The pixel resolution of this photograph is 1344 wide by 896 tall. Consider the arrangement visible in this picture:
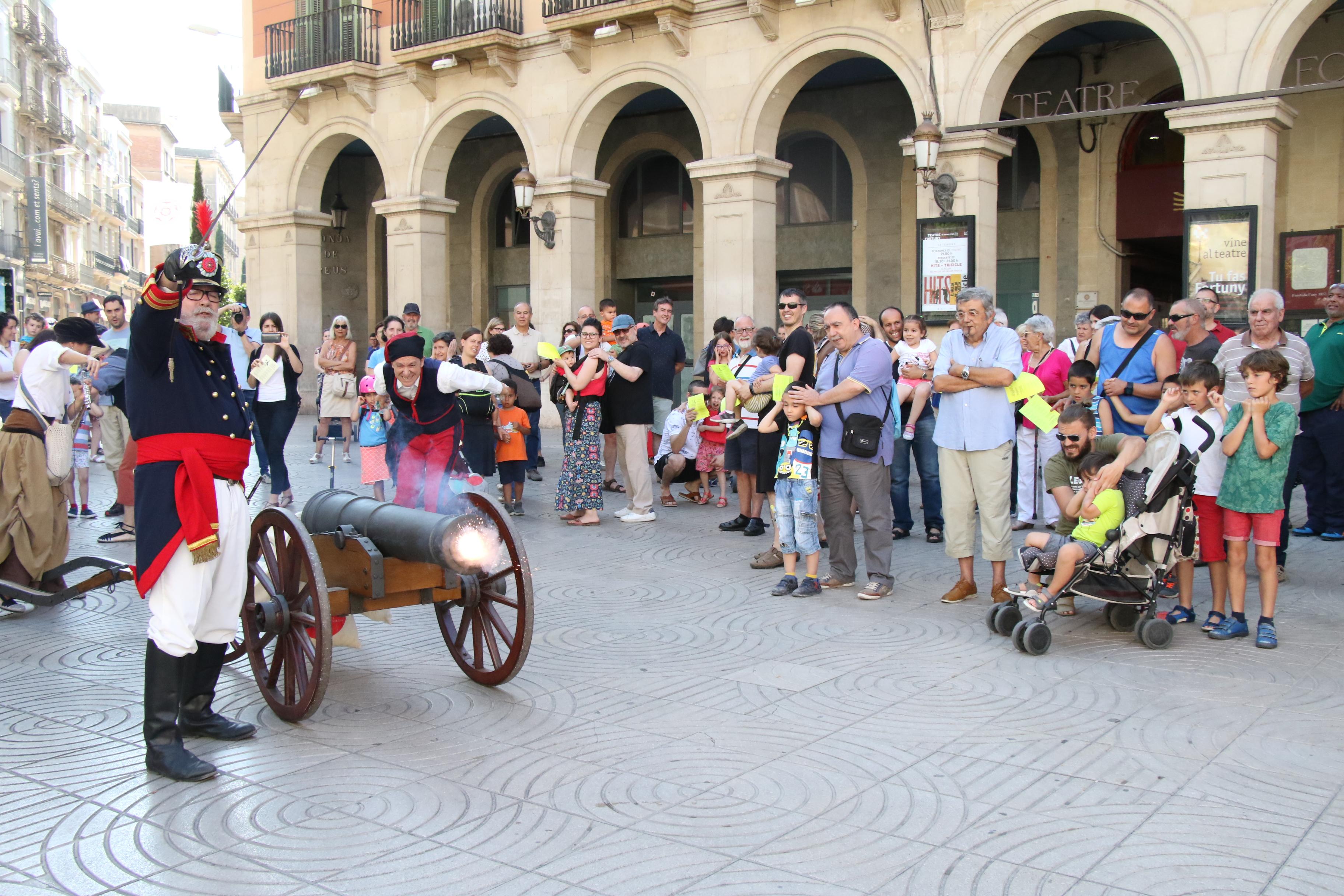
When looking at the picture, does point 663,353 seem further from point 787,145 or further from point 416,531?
point 787,145

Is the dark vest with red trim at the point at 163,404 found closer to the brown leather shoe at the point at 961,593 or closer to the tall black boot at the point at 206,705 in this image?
the tall black boot at the point at 206,705

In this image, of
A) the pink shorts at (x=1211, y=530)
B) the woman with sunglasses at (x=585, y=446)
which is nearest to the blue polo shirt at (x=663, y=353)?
the woman with sunglasses at (x=585, y=446)

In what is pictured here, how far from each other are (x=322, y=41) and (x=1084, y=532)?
774 inches

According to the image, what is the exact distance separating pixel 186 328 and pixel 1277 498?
5.45 metres

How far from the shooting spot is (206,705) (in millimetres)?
4809

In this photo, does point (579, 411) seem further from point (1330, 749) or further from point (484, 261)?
point (484, 261)

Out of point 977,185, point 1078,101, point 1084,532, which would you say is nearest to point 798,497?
point 1084,532

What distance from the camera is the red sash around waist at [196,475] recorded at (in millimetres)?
4480

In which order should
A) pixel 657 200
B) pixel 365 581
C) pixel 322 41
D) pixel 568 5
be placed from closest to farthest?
1. pixel 365 581
2. pixel 568 5
3. pixel 322 41
4. pixel 657 200

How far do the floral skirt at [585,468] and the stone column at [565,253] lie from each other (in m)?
8.55

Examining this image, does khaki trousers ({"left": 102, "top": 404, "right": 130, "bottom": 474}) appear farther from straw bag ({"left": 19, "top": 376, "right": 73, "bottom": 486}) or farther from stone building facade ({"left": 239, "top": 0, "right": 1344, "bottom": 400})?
stone building facade ({"left": 239, "top": 0, "right": 1344, "bottom": 400})

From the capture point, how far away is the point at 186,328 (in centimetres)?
464

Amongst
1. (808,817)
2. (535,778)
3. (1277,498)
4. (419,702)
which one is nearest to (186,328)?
(419,702)

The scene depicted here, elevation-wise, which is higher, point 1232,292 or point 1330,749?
point 1232,292
